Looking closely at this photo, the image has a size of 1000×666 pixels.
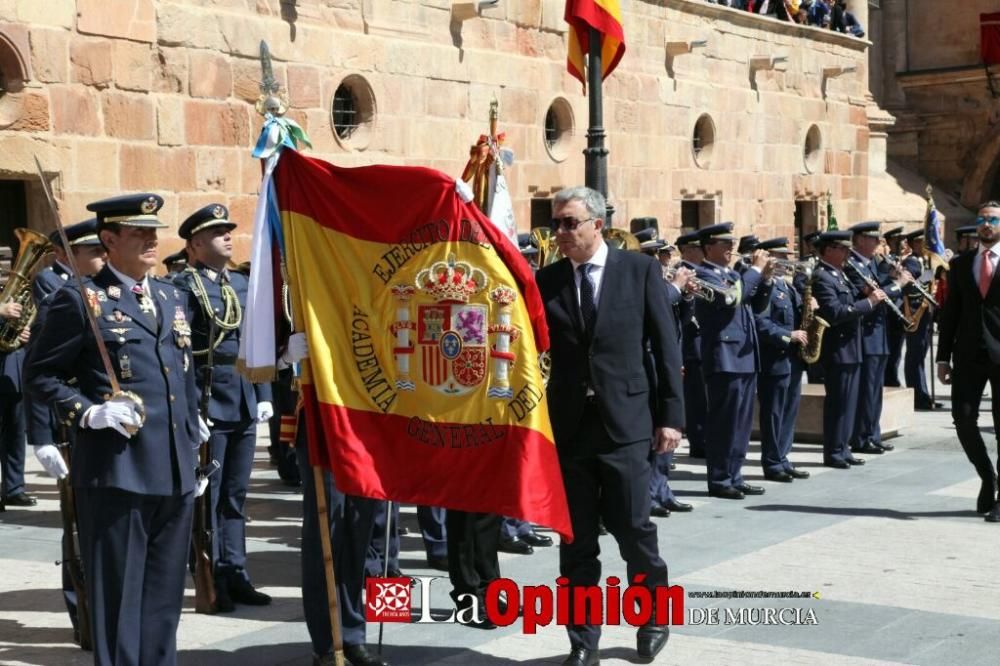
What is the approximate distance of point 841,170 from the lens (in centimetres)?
2866

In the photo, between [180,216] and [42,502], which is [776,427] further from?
[180,216]

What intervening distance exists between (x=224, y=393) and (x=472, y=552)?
150 cm

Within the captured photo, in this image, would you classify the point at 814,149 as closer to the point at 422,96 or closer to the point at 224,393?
the point at 422,96

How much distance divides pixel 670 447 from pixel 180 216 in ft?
30.7

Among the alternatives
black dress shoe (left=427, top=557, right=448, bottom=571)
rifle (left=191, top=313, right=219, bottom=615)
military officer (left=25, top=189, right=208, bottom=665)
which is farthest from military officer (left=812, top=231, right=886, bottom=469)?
military officer (left=25, top=189, right=208, bottom=665)

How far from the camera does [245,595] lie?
7.80 m

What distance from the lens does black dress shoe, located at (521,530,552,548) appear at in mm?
9273

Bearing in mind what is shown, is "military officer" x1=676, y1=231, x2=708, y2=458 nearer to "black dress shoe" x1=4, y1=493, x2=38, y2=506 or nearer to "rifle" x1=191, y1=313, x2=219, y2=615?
"black dress shoe" x1=4, y1=493, x2=38, y2=506

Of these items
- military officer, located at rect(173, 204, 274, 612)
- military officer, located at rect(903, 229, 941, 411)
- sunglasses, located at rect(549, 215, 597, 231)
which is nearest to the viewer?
sunglasses, located at rect(549, 215, 597, 231)

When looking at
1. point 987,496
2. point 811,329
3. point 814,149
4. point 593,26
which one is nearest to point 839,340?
point 811,329

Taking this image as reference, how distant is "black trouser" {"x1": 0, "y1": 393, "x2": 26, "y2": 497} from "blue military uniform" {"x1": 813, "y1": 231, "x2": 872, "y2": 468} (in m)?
6.33

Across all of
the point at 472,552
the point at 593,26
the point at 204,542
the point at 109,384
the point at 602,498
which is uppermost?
the point at 593,26

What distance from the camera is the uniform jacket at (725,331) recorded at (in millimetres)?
11391

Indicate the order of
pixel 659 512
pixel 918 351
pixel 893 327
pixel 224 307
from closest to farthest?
1. pixel 224 307
2. pixel 659 512
3. pixel 893 327
4. pixel 918 351
